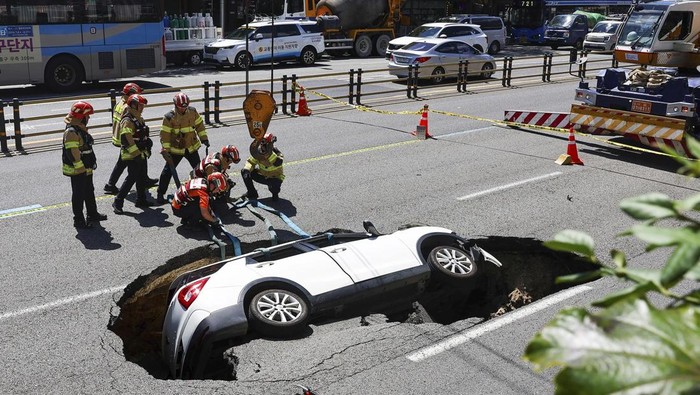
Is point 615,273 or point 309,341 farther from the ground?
point 615,273

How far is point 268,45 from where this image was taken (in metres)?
32.2

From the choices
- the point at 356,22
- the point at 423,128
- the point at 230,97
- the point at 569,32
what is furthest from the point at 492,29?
the point at 423,128

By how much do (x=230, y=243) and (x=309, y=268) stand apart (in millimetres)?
2873

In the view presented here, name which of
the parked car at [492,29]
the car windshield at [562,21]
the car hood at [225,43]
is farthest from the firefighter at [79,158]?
the car windshield at [562,21]

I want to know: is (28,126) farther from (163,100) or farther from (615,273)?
(615,273)

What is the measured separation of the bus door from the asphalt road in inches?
365

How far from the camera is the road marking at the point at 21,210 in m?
11.3

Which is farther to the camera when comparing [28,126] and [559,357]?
[28,126]

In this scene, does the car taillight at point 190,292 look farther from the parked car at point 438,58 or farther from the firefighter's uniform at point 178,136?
the parked car at point 438,58

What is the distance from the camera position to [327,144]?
16.6 metres

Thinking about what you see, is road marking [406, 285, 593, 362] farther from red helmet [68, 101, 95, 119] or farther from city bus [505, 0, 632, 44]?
city bus [505, 0, 632, 44]

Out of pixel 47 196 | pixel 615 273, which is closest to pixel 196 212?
pixel 47 196

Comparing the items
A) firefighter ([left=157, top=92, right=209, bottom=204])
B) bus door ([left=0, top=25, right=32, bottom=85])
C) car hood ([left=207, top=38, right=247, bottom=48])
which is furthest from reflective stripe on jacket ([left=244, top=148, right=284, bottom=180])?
car hood ([left=207, top=38, right=247, bottom=48])

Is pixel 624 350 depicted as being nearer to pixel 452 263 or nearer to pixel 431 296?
pixel 431 296
